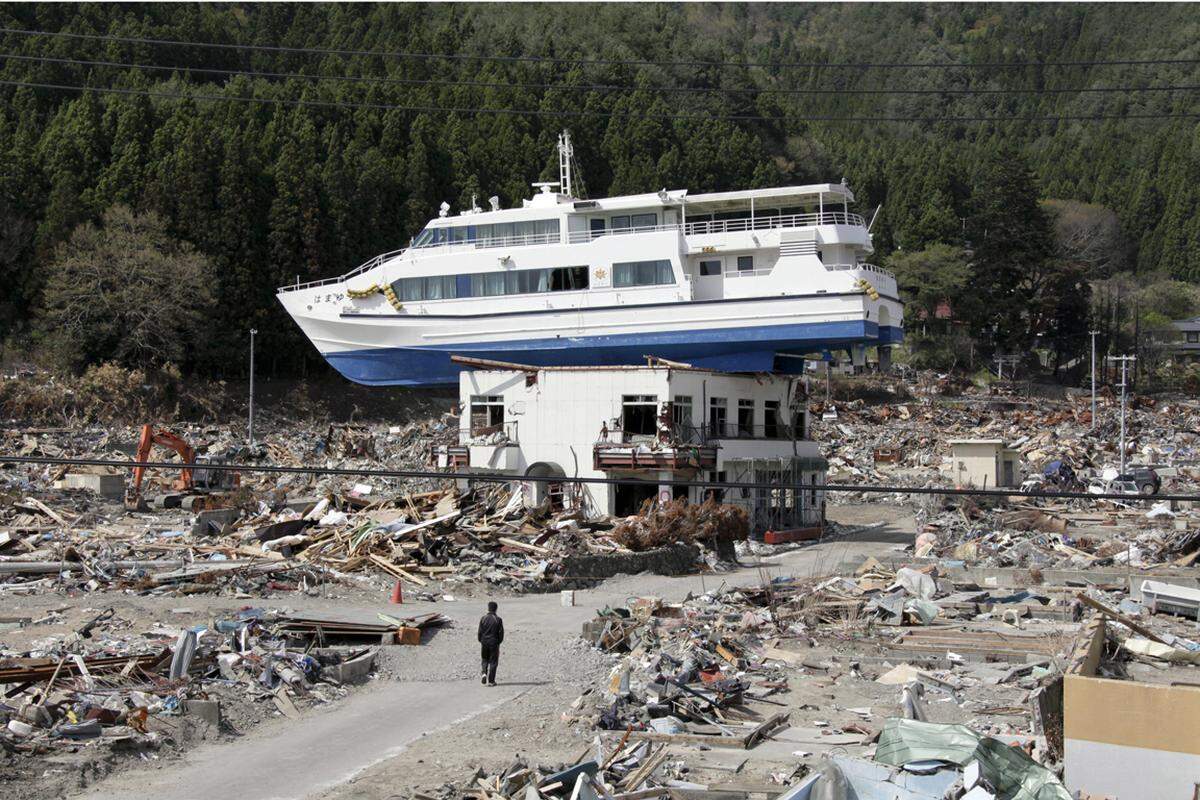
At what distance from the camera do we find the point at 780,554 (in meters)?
29.8

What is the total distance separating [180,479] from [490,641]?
21.8m

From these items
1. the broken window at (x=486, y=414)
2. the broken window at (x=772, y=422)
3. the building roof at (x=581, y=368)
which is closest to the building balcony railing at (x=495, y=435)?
the broken window at (x=486, y=414)

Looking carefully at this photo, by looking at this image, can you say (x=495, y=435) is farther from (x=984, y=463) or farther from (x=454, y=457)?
(x=984, y=463)

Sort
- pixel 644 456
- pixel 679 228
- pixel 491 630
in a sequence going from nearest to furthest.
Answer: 1. pixel 491 630
2. pixel 644 456
3. pixel 679 228

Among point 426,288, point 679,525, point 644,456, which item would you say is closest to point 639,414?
point 644,456

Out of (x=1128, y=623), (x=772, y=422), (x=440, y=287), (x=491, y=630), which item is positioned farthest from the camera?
(x=440, y=287)

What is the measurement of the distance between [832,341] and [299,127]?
121ft

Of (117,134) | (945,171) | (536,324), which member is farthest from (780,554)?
(945,171)

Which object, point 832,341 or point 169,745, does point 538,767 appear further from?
point 832,341

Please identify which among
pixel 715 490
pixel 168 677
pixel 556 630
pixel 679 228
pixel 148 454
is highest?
pixel 679 228

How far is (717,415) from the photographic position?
108ft

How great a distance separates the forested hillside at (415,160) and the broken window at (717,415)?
10.4 metres

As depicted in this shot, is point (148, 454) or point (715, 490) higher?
point (148, 454)

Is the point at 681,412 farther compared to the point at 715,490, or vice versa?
the point at 715,490
